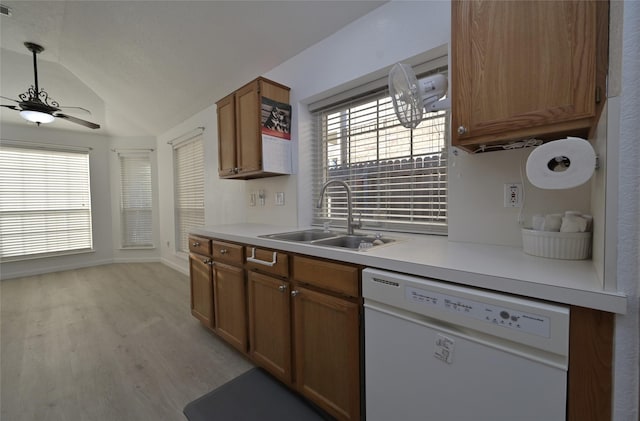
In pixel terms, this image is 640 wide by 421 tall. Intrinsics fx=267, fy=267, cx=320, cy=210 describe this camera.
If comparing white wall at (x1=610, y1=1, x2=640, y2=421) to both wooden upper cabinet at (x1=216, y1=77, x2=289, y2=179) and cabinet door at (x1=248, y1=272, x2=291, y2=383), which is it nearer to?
cabinet door at (x1=248, y1=272, x2=291, y2=383)

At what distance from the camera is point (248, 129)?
2.33 m

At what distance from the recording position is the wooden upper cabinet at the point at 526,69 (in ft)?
2.77

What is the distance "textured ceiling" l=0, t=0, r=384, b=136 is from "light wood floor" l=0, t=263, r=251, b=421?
258 cm

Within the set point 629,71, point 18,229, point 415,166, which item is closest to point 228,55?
point 415,166

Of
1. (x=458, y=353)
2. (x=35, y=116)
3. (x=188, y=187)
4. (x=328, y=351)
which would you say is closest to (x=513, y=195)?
(x=458, y=353)

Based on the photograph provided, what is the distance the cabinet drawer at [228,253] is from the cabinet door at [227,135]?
2.73 ft

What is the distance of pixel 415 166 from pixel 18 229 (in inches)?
239

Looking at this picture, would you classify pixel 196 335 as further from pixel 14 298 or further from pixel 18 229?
pixel 18 229

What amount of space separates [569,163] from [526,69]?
1.25 ft

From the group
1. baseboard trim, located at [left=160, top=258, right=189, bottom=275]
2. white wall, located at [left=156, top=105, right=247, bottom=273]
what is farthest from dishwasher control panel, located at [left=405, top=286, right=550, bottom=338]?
baseboard trim, located at [left=160, top=258, right=189, bottom=275]

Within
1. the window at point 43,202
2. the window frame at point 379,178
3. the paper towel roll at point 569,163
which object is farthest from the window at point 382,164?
the window at point 43,202

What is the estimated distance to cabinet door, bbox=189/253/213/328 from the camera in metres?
2.20

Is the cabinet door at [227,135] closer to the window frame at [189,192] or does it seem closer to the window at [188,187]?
the window frame at [189,192]

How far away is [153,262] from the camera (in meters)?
5.14
